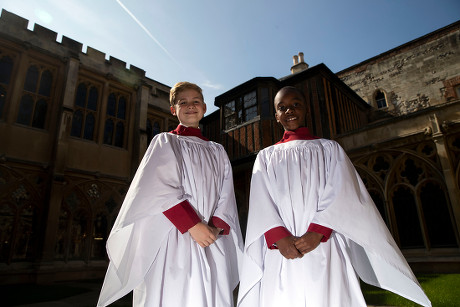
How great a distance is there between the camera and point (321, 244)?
154 centimetres

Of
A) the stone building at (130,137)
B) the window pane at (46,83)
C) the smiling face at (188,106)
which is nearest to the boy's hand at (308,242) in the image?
the smiling face at (188,106)

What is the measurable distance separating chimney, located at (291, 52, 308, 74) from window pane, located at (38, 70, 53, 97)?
35.9 ft

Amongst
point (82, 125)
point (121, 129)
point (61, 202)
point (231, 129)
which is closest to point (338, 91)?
point (231, 129)

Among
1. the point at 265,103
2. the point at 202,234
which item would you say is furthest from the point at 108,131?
the point at 202,234

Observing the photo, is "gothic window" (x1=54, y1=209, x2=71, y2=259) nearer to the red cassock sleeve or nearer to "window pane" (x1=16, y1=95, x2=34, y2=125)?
"window pane" (x1=16, y1=95, x2=34, y2=125)

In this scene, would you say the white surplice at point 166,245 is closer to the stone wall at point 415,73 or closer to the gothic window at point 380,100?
the stone wall at point 415,73

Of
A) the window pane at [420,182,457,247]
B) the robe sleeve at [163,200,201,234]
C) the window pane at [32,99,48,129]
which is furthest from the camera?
the window pane at [32,99,48,129]

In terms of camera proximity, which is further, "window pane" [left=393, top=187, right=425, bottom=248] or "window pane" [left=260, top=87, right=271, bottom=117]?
"window pane" [left=260, top=87, right=271, bottom=117]

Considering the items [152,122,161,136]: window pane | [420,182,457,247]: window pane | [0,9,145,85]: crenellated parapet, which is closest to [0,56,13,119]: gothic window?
[0,9,145,85]: crenellated parapet

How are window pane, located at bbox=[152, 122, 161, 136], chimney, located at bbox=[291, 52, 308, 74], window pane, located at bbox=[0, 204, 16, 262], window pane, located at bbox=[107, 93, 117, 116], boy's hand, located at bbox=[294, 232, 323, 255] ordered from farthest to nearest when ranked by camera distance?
1. chimney, located at bbox=[291, 52, 308, 74]
2. window pane, located at bbox=[152, 122, 161, 136]
3. window pane, located at bbox=[107, 93, 117, 116]
4. window pane, located at bbox=[0, 204, 16, 262]
5. boy's hand, located at bbox=[294, 232, 323, 255]

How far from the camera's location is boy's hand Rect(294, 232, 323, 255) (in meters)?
1.46

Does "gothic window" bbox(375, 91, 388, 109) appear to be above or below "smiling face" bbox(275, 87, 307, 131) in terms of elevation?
above

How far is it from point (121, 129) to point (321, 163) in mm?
10689

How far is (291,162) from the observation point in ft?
6.07
